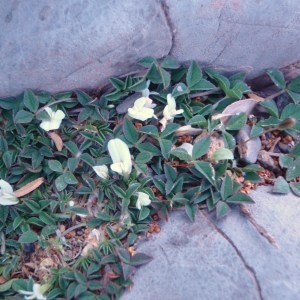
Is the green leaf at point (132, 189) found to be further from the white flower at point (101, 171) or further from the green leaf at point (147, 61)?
the green leaf at point (147, 61)

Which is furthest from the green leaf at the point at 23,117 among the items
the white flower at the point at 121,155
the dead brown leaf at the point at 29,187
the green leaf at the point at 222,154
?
the green leaf at the point at 222,154

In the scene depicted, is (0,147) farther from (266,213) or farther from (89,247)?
(266,213)

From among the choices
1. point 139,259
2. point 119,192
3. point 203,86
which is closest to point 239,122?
point 203,86

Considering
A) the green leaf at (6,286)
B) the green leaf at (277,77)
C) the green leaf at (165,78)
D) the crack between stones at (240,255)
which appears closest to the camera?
the crack between stones at (240,255)

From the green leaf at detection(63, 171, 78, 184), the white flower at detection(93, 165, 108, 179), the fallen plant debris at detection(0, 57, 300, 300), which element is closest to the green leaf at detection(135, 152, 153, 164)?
the fallen plant debris at detection(0, 57, 300, 300)

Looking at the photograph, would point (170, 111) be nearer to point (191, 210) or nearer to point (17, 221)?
point (191, 210)

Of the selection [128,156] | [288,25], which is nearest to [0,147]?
[128,156]
